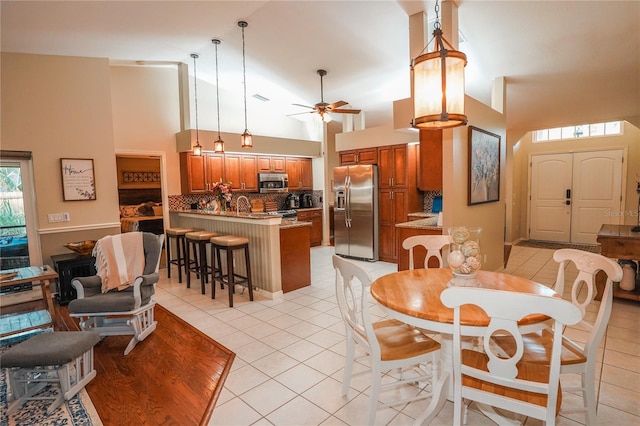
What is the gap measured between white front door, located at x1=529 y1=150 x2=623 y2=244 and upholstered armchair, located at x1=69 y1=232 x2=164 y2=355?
27.5ft

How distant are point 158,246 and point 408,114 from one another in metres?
3.17

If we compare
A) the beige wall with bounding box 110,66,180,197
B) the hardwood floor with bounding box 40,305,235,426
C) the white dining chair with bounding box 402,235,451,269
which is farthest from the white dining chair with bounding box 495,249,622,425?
the beige wall with bounding box 110,66,180,197

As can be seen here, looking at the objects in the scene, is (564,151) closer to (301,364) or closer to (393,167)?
(393,167)

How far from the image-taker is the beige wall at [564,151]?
6.84m

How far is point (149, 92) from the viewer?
590 cm

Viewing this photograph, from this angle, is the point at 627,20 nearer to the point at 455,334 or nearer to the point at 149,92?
the point at 455,334

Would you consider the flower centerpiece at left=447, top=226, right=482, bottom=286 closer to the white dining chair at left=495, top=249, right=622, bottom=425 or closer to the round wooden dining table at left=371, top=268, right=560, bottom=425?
the round wooden dining table at left=371, top=268, right=560, bottom=425

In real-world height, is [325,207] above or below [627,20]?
below

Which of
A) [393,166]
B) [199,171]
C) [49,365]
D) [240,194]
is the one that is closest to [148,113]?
[199,171]

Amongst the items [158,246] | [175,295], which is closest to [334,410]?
[158,246]

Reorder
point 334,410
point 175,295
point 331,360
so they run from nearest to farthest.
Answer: point 334,410, point 331,360, point 175,295

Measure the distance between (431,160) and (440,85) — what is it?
239 centimetres

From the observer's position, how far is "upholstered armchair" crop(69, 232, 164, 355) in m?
3.01

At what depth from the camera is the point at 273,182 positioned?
24.2 ft
